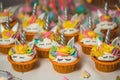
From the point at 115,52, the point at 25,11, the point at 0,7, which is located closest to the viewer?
the point at 115,52

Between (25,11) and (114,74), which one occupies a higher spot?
(25,11)

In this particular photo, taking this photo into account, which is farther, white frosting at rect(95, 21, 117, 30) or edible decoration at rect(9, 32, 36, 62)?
white frosting at rect(95, 21, 117, 30)

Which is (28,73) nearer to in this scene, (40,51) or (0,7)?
(40,51)

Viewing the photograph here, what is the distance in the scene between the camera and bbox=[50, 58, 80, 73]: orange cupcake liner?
1.10 meters

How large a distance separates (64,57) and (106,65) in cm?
16

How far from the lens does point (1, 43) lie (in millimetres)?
1242

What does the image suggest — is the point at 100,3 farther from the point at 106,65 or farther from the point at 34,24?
the point at 106,65

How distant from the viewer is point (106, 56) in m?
1.09

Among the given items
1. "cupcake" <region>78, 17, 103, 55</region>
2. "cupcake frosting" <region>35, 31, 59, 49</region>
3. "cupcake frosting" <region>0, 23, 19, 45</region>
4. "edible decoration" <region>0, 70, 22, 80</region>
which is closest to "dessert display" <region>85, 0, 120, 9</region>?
"cupcake" <region>78, 17, 103, 55</region>

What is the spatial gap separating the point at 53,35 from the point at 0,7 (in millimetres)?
400

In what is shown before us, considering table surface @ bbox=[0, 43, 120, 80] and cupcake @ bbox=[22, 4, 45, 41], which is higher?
cupcake @ bbox=[22, 4, 45, 41]

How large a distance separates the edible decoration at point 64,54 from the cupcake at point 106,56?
0.08 m

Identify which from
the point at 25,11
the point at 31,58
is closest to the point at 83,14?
the point at 25,11

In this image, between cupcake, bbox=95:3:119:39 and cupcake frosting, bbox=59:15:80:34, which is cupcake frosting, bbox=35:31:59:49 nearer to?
cupcake frosting, bbox=59:15:80:34
